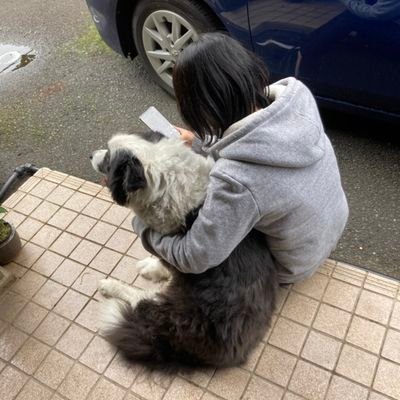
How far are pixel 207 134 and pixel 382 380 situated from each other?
54.3 inches

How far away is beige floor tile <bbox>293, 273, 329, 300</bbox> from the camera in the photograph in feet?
7.34

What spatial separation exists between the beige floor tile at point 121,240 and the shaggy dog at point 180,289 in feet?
1.73

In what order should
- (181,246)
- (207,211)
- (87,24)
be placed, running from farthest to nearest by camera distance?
(87,24) < (181,246) < (207,211)

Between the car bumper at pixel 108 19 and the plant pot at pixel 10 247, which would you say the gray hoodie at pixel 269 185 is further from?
the car bumper at pixel 108 19

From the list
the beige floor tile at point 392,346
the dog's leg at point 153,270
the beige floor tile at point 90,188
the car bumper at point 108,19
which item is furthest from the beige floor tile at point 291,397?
the car bumper at point 108,19

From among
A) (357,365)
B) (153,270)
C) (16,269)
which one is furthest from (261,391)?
(16,269)

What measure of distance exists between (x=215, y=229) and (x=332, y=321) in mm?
950

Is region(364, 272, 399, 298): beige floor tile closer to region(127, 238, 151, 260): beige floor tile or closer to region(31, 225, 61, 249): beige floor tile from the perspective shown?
region(127, 238, 151, 260): beige floor tile

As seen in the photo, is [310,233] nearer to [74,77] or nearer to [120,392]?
[120,392]

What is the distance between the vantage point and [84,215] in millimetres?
2762

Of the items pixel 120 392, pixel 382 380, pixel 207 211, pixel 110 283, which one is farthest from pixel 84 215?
pixel 382 380

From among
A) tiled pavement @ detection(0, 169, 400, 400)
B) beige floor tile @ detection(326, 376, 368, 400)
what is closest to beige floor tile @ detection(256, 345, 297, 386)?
tiled pavement @ detection(0, 169, 400, 400)

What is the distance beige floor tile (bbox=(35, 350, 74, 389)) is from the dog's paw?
1.24 ft

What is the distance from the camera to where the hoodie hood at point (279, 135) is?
4.86 ft
